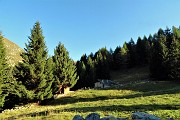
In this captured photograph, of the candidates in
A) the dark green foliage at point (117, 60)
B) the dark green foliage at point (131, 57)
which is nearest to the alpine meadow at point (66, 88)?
the dark green foliage at point (117, 60)

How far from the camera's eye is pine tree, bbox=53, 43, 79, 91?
62094mm

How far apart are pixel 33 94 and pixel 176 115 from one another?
99.8ft

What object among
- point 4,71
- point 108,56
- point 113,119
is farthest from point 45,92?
point 108,56

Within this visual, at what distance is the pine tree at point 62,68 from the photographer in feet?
204

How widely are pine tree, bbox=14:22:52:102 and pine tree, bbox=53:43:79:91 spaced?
10557 mm

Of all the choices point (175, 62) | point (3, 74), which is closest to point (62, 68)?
point (3, 74)

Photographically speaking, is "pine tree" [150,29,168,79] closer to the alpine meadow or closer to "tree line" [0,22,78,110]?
the alpine meadow

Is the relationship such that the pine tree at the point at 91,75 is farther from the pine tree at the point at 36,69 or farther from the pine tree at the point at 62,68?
the pine tree at the point at 36,69

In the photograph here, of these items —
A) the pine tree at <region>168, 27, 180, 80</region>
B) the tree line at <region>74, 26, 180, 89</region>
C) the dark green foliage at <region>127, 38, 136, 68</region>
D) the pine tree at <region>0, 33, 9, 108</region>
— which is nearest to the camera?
the pine tree at <region>0, 33, 9, 108</region>

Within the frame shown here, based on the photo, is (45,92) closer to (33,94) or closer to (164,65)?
(33,94)

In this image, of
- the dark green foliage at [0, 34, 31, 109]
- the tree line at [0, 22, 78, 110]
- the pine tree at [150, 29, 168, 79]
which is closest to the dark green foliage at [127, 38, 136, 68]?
the pine tree at [150, 29, 168, 79]

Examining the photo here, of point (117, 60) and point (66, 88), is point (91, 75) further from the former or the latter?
point (117, 60)

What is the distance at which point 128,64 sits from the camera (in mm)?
131750

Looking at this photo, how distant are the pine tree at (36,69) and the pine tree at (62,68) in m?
10.6
